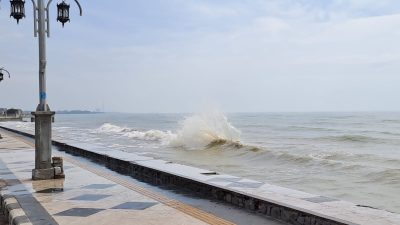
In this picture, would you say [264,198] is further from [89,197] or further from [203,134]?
[203,134]

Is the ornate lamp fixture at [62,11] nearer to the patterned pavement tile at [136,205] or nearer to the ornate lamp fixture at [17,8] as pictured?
the ornate lamp fixture at [17,8]

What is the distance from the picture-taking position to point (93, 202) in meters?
7.35

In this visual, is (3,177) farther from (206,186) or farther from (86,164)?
(206,186)

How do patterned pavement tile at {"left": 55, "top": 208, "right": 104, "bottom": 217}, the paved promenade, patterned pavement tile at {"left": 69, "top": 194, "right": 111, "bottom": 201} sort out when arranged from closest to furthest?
1. the paved promenade
2. patterned pavement tile at {"left": 55, "top": 208, "right": 104, "bottom": 217}
3. patterned pavement tile at {"left": 69, "top": 194, "right": 111, "bottom": 201}

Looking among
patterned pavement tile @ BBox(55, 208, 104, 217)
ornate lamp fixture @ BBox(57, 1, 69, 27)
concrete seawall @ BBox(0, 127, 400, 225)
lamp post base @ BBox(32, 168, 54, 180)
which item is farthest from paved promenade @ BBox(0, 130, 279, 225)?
ornate lamp fixture @ BBox(57, 1, 69, 27)

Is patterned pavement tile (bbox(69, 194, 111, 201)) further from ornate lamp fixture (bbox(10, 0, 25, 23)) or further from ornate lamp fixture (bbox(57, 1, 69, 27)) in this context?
ornate lamp fixture (bbox(10, 0, 25, 23))

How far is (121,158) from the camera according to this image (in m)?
12.3

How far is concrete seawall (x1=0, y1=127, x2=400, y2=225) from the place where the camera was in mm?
5609

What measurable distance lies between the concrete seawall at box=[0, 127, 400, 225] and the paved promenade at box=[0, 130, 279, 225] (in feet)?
1.41

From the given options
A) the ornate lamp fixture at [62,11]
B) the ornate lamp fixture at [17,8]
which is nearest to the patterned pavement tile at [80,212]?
the ornate lamp fixture at [62,11]

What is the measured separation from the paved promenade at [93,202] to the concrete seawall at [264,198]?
43 centimetres

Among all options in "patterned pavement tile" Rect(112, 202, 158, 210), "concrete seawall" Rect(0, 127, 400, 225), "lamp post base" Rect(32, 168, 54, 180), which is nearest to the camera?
"concrete seawall" Rect(0, 127, 400, 225)

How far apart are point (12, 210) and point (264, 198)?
11.1ft

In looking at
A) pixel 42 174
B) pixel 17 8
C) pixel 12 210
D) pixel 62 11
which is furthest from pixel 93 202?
pixel 17 8
